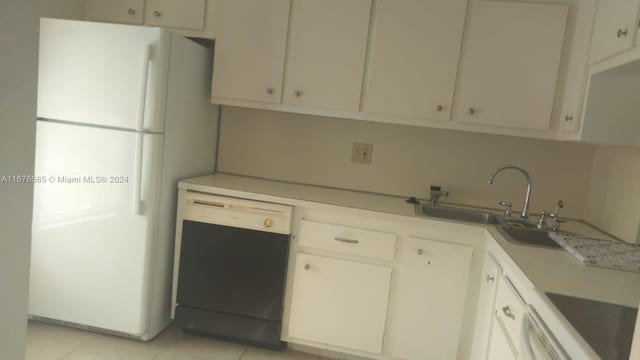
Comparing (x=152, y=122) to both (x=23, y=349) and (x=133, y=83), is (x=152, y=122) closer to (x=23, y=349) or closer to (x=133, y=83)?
(x=133, y=83)

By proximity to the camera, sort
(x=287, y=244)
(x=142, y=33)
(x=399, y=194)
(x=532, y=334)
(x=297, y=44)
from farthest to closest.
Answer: (x=399, y=194)
(x=297, y=44)
(x=287, y=244)
(x=142, y=33)
(x=532, y=334)

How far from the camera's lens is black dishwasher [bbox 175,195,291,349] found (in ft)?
7.06

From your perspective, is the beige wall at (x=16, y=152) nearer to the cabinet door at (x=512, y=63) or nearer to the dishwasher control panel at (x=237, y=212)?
the dishwasher control panel at (x=237, y=212)

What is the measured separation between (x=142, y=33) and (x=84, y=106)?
1.49 ft

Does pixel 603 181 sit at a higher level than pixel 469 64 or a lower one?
lower

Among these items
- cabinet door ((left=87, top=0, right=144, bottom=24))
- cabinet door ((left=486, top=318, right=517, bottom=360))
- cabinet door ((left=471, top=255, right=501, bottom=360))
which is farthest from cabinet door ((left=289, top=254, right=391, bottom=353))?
cabinet door ((left=87, top=0, right=144, bottom=24))

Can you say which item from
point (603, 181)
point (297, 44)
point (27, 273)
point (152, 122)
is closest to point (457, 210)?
point (603, 181)

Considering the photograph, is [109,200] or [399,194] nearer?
[109,200]

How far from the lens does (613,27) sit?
166 centimetres

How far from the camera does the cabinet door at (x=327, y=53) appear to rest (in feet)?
7.41

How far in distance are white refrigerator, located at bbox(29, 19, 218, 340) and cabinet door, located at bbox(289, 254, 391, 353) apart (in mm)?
759

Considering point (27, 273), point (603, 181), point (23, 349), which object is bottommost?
point (23, 349)

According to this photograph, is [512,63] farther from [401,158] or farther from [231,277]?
[231,277]

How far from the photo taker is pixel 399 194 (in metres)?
2.58
